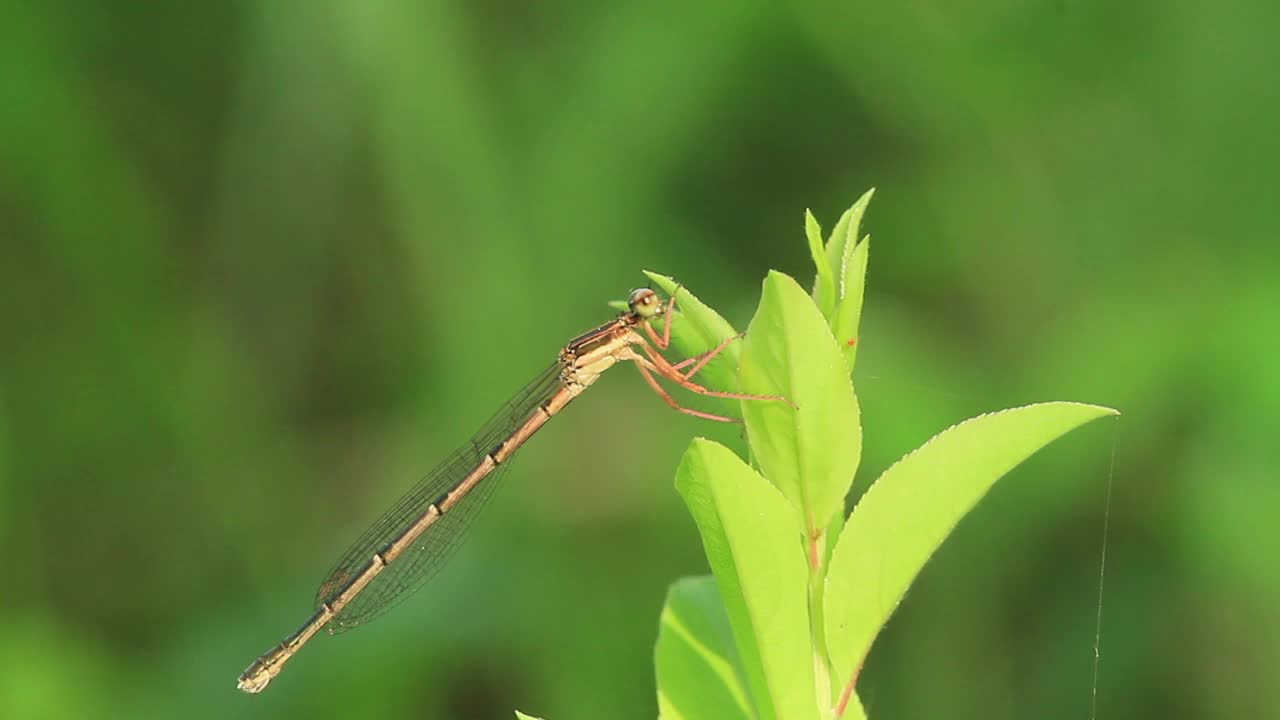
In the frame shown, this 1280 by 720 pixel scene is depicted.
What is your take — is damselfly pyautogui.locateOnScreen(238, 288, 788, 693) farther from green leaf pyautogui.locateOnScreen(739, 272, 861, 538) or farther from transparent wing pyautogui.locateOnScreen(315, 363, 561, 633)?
green leaf pyautogui.locateOnScreen(739, 272, 861, 538)

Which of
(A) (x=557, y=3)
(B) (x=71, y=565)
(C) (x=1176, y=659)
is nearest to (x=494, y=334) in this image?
(A) (x=557, y=3)

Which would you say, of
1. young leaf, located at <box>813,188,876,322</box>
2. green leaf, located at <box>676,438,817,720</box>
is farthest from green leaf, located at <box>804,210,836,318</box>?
green leaf, located at <box>676,438,817,720</box>

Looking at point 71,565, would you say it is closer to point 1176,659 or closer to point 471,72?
point 471,72

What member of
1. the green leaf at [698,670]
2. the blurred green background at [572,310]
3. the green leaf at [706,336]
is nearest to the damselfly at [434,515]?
the blurred green background at [572,310]

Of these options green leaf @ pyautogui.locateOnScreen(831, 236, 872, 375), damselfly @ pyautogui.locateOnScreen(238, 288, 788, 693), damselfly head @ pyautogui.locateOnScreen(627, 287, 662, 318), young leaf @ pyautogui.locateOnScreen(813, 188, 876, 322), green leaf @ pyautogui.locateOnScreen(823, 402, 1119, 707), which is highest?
damselfly @ pyautogui.locateOnScreen(238, 288, 788, 693)

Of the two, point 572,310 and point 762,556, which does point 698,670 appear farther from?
point 572,310

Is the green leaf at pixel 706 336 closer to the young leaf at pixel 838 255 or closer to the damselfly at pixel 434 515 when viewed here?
the young leaf at pixel 838 255
